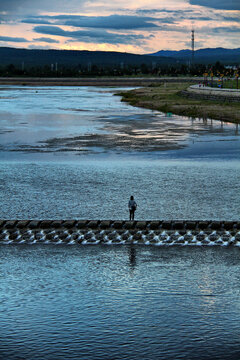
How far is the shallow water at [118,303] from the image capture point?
16.4m

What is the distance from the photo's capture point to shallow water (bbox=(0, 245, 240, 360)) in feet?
53.8

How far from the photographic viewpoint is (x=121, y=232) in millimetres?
26422

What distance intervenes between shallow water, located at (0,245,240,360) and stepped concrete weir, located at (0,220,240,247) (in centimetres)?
81

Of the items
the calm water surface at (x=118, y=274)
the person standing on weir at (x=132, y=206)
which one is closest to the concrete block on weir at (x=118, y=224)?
the person standing on weir at (x=132, y=206)

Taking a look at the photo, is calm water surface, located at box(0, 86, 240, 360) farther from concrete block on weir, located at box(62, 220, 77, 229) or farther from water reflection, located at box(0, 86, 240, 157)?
water reflection, located at box(0, 86, 240, 157)

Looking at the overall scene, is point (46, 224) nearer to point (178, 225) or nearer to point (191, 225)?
point (178, 225)

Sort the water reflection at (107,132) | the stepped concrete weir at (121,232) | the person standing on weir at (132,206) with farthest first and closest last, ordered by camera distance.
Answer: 1. the water reflection at (107,132)
2. the person standing on weir at (132,206)
3. the stepped concrete weir at (121,232)

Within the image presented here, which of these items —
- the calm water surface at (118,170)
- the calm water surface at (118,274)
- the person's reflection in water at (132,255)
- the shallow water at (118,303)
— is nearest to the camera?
the shallow water at (118,303)

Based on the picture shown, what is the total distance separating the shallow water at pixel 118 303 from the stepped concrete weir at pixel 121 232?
81cm

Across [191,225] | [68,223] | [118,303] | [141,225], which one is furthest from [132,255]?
[118,303]

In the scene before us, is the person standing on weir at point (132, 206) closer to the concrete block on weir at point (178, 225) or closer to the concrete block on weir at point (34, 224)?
the concrete block on weir at point (178, 225)

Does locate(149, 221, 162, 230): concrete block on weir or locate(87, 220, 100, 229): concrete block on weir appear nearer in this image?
locate(149, 221, 162, 230): concrete block on weir

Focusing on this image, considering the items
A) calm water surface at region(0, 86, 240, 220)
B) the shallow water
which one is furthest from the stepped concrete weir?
calm water surface at region(0, 86, 240, 220)

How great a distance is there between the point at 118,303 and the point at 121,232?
7405 millimetres
